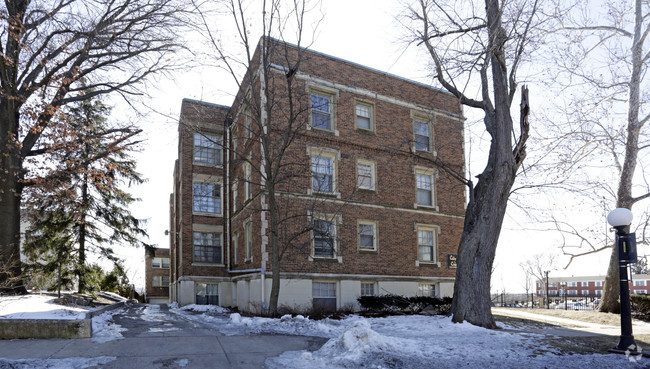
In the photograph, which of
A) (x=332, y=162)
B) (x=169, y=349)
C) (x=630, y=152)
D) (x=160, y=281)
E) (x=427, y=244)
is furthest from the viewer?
(x=160, y=281)

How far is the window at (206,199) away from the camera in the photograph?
26.2 metres

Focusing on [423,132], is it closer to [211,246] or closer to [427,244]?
[427,244]

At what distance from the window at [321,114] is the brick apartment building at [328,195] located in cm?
5

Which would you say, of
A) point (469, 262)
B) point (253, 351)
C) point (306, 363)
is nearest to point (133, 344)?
point (253, 351)

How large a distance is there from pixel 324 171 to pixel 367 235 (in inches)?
137

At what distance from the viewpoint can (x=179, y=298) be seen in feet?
84.2

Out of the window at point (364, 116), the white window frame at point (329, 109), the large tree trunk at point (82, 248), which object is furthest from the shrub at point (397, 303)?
the large tree trunk at point (82, 248)

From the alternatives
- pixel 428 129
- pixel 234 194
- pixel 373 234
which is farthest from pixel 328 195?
pixel 428 129

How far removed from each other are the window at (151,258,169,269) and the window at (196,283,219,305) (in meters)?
27.9

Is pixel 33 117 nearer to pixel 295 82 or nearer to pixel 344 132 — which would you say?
pixel 295 82

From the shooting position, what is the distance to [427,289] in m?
22.6

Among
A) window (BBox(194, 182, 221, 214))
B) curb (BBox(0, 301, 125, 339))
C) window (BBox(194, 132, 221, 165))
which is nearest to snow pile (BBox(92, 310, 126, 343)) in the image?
curb (BBox(0, 301, 125, 339))

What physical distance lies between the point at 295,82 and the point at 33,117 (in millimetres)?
9824

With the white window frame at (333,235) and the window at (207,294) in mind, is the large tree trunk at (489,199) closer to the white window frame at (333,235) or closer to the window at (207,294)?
the white window frame at (333,235)
